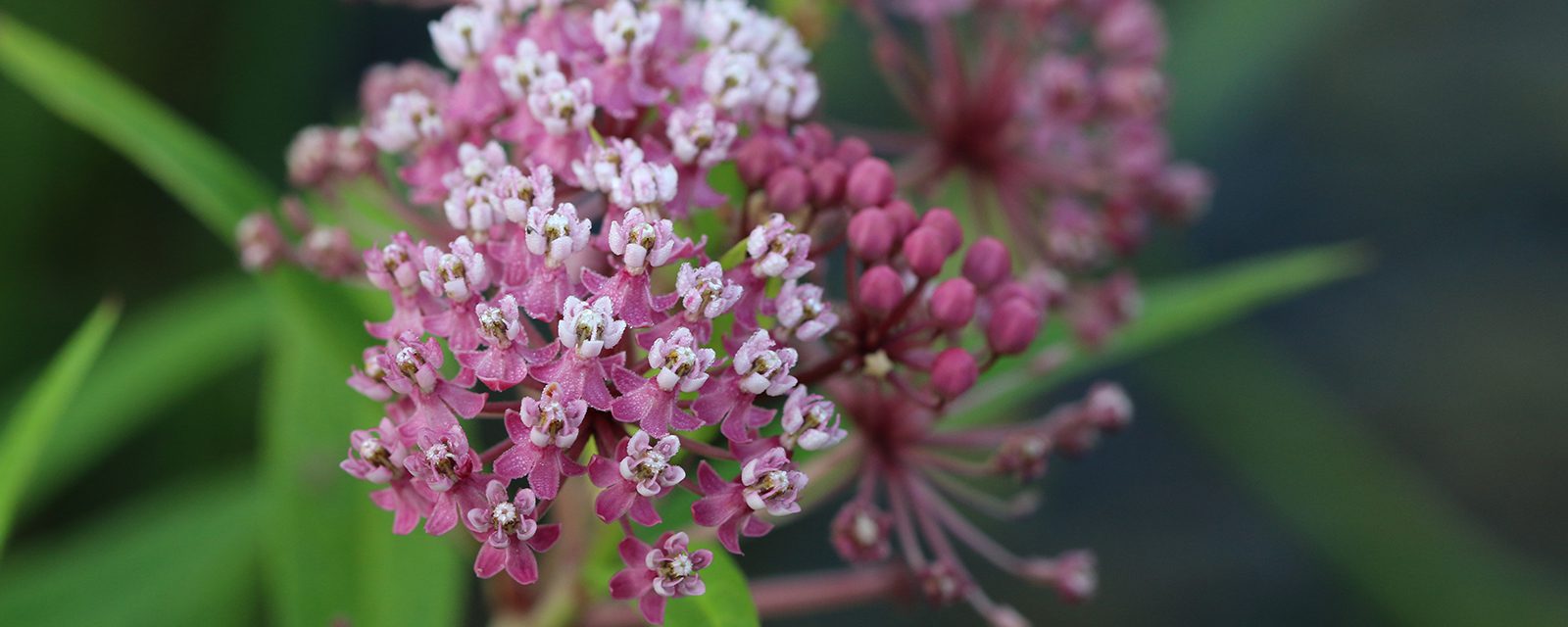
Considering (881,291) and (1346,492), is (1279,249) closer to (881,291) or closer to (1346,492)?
(1346,492)

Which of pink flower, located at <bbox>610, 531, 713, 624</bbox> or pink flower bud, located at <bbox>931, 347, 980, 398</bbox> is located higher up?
pink flower bud, located at <bbox>931, 347, 980, 398</bbox>

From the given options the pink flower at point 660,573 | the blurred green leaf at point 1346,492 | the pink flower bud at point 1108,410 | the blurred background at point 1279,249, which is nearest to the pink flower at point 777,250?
the pink flower at point 660,573

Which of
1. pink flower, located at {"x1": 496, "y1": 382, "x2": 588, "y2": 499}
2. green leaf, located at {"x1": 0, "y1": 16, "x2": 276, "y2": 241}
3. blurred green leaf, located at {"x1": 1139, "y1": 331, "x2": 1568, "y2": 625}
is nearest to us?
pink flower, located at {"x1": 496, "y1": 382, "x2": 588, "y2": 499}

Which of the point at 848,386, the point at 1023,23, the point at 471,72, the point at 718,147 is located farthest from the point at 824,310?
the point at 1023,23

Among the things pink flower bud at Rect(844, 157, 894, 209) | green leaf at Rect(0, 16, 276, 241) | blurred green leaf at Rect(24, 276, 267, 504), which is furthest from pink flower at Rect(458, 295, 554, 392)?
blurred green leaf at Rect(24, 276, 267, 504)

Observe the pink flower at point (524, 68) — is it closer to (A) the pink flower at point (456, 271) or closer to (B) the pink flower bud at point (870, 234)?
(A) the pink flower at point (456, 271)

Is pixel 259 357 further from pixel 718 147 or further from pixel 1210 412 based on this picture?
pixel 1210 412

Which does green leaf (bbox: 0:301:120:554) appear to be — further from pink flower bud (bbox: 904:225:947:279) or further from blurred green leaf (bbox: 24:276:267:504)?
blurred green leaf (bbox: 24:276:267:504)
